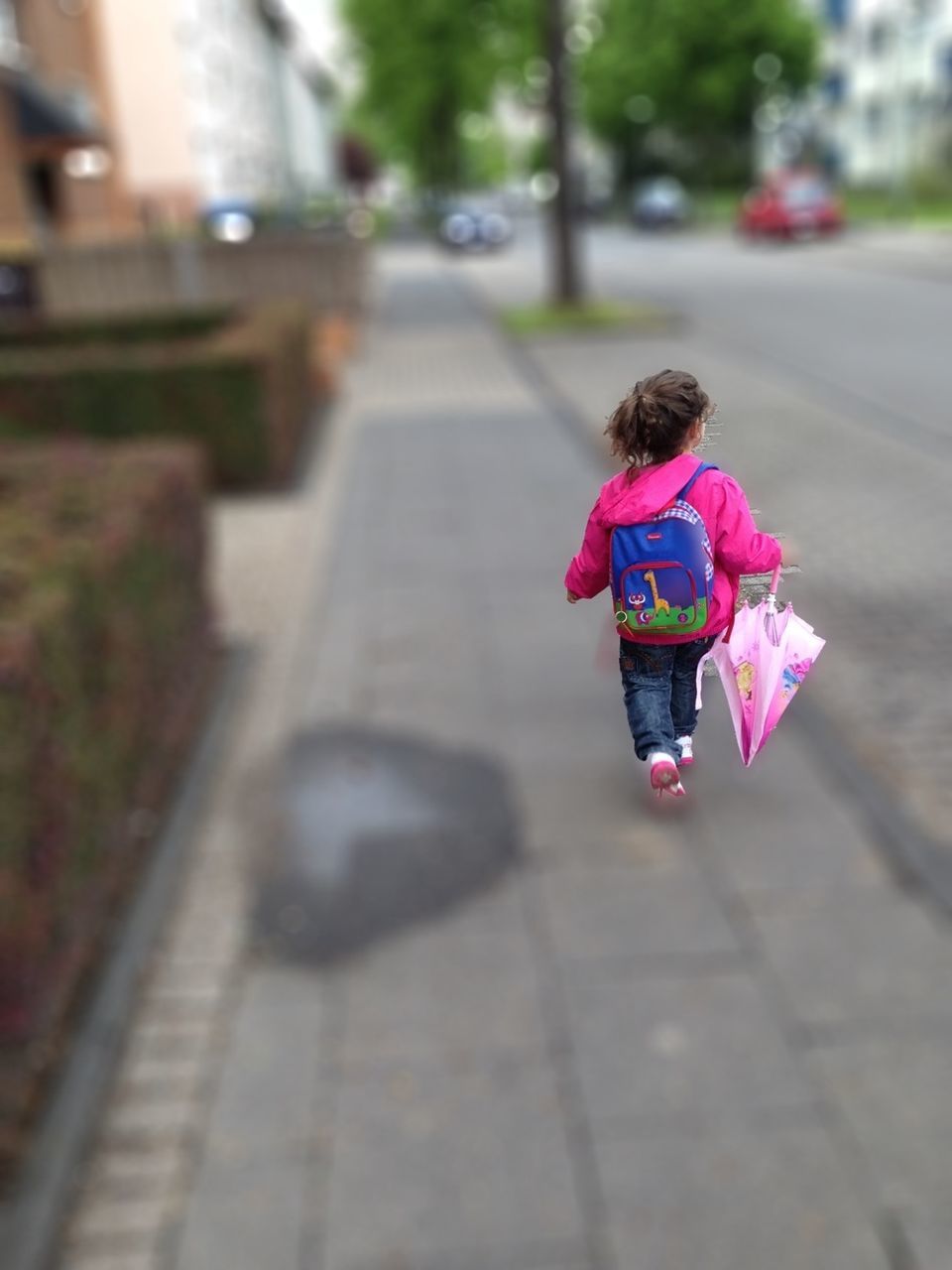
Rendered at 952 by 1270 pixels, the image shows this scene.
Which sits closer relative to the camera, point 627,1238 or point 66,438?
point 627,1238

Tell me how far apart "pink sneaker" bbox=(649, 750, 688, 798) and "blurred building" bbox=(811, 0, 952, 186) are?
58.5 m

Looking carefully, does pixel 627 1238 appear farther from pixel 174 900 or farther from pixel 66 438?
pixel 66 438

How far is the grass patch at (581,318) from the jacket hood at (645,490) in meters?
16.2

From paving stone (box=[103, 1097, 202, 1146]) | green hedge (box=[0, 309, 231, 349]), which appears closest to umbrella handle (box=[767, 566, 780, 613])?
paving stone (box=[103, 1097, 202, 1146])

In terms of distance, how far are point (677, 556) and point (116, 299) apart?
3948cm

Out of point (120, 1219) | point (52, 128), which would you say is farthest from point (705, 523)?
point (52, 128)

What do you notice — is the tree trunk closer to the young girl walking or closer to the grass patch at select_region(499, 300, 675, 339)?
the grass patch at select_region(499, 300, 675, 339)

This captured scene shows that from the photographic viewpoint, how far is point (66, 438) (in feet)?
69.9

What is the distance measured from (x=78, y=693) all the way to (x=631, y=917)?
437cm

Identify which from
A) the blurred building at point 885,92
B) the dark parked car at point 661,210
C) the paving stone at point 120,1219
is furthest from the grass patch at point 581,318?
the dark parked car at point 661,210

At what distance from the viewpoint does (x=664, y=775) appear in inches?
24.7

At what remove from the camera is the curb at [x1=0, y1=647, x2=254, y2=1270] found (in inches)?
266

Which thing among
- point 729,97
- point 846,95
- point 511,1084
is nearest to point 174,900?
point 511,1084

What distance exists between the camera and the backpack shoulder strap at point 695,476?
0.65 m
